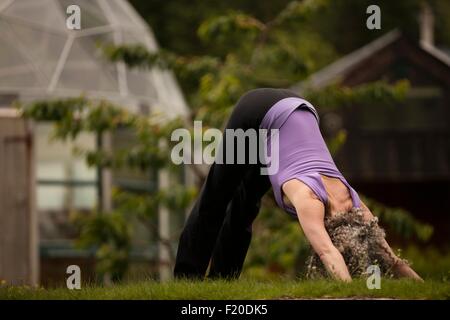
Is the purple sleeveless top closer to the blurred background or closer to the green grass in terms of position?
the green grass

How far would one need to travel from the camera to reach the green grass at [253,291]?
5598 mm

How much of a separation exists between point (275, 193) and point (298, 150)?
271 millimetres

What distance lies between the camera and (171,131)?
13.2 m

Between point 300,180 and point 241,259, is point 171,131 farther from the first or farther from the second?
point 300,180

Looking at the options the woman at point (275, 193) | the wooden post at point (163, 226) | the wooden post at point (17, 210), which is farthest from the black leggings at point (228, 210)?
the wooden post at point (163, 226)

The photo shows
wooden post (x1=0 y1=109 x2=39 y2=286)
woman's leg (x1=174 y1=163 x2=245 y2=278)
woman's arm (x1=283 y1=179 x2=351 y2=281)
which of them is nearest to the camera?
woman's arm (x1=283 y1=179 x2=351 y2=281)

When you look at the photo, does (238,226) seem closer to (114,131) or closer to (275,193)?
(275,193)

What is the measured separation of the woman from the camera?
5914 millimetres

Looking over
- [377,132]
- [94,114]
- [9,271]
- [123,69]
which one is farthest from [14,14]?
[377,132]

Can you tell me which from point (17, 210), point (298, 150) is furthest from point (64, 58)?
point (298, 150)

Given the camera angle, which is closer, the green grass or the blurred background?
the green grass

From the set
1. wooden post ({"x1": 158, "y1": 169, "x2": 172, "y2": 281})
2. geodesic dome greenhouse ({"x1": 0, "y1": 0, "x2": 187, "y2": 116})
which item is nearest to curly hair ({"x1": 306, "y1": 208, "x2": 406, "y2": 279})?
geodesic dome greenhouse ({"x1": 0, "y1": 0, "x2": 187, "y2": 116})

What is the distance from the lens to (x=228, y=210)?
6.74 metres

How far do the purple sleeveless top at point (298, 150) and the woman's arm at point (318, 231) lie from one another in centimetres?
8
